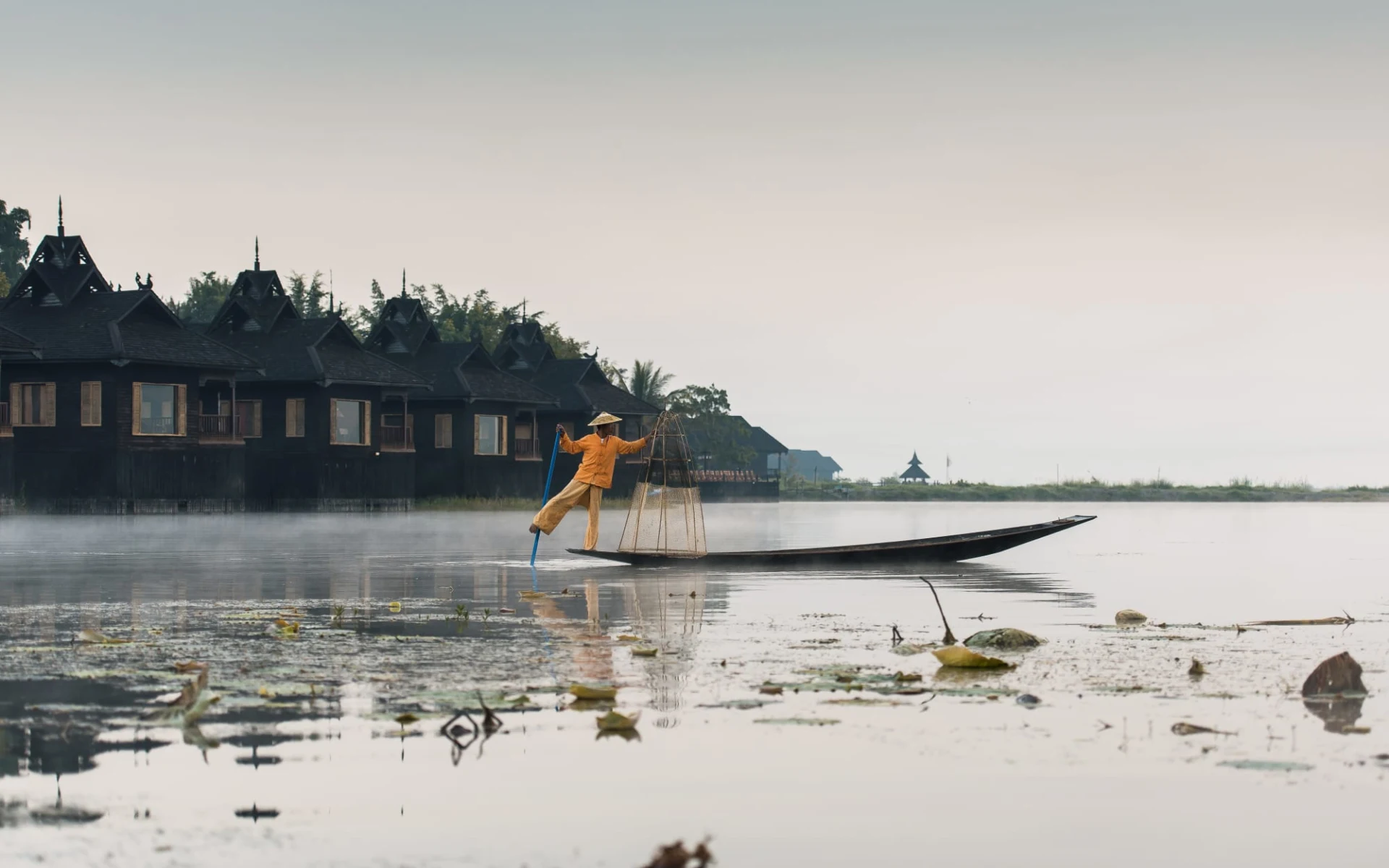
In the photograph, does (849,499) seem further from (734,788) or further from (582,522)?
(734,788)

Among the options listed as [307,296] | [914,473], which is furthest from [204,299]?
[914,473]

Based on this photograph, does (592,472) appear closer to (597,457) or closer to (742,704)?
(597,457)

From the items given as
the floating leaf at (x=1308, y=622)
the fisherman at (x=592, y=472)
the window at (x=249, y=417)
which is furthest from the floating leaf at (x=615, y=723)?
the window at (x=249, y=417)

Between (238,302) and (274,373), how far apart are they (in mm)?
5344

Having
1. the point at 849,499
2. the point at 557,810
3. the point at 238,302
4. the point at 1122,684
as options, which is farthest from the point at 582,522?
the point at 849,499

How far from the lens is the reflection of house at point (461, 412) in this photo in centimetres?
6688

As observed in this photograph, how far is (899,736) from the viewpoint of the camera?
812cm

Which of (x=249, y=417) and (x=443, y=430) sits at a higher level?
(x=249, y=417)

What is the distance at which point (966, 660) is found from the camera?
1072cm

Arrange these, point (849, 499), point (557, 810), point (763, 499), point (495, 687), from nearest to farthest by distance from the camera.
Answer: point (557, 810) < point (495, 687) < point (763, 499) < point (849, 499)

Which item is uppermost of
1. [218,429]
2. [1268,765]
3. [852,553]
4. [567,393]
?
[567,393]

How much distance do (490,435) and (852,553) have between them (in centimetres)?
4730

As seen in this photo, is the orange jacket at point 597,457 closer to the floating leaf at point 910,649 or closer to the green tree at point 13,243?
the floating leaf at point 910,649

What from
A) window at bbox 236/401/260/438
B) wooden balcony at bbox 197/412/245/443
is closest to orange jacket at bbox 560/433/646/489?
wooden balcony at bbox 197/412/245/443
